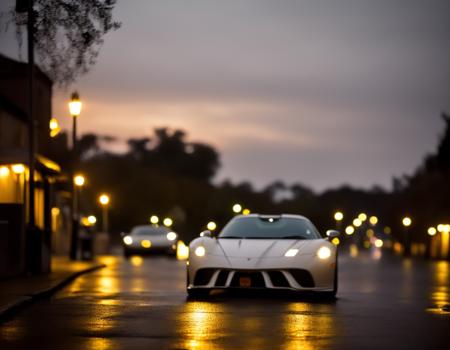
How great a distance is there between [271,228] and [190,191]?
12726 centimetres

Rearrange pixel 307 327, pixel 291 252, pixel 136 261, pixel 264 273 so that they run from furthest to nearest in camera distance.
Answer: pixel 136 261 → pixel 291 252 → pixel 264 273 → pixel 307 327

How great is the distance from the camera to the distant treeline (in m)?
89.9

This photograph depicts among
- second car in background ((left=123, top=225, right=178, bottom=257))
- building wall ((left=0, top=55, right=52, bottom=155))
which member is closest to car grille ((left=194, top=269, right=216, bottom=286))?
building wall ((left=0, top=55, right=52, bottom=155))

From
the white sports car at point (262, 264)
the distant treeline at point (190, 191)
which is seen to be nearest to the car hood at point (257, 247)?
the white sports car at point (262, 264)

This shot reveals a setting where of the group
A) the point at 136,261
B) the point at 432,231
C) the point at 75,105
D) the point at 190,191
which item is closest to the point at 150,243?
the point at 136,261

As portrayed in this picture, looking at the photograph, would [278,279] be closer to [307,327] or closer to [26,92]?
[307,327]

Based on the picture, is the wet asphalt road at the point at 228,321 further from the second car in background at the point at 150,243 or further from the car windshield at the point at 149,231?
the car windshield at the point at 149,231

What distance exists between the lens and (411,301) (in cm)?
1675

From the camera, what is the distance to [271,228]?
60.2ft

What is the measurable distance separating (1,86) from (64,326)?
90.2ft

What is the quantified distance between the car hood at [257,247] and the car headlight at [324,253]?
0.24 feet

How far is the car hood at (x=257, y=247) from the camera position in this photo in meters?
16.7

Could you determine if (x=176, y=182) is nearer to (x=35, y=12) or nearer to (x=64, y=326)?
(x=35, y=12)

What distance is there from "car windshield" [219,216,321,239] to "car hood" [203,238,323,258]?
0.72 metres
